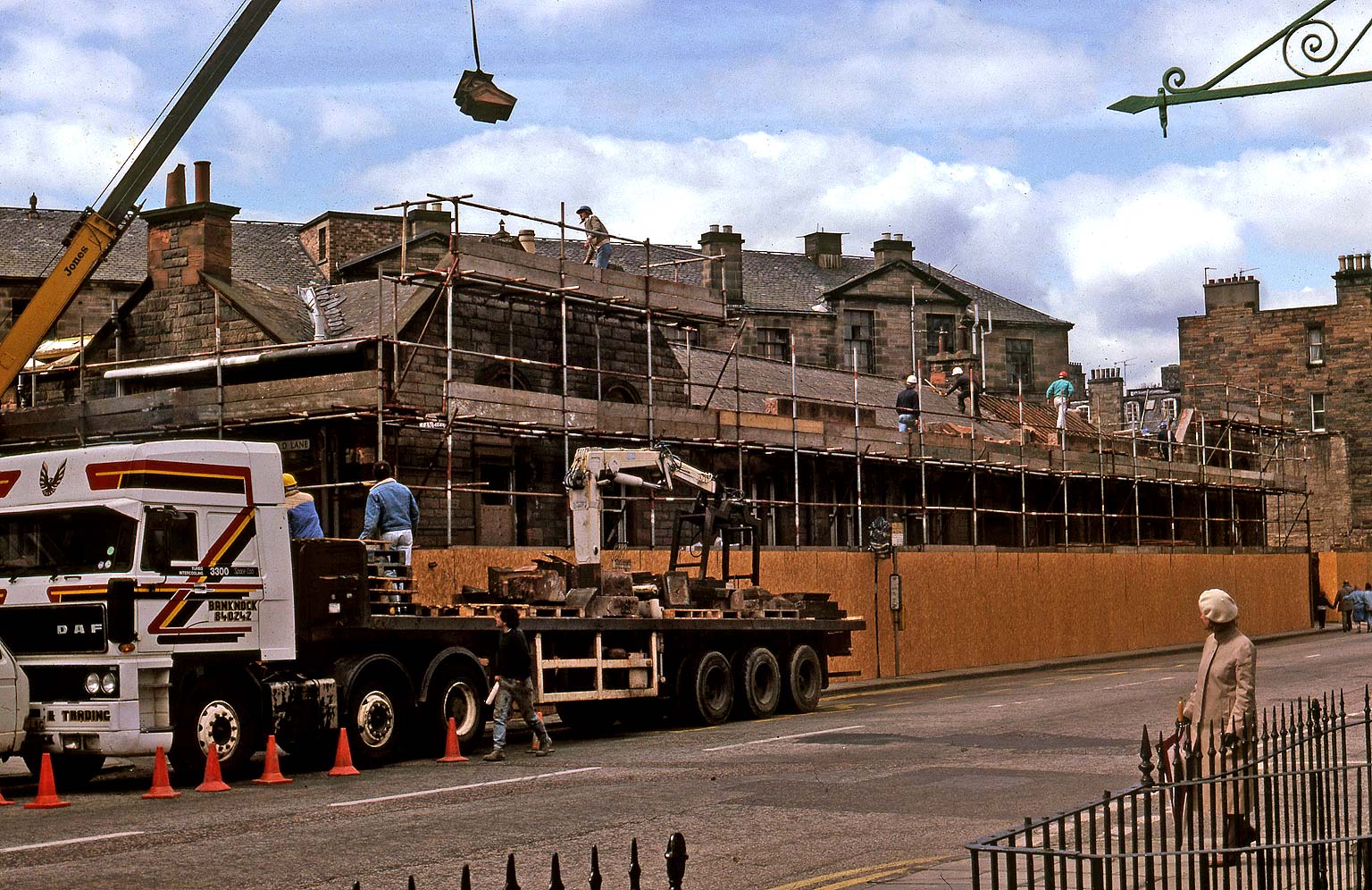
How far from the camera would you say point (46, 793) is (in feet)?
47.6

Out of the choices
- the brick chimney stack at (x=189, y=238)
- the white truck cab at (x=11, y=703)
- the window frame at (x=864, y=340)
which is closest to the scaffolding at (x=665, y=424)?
the brick chimney stack at (x=189, y=238)

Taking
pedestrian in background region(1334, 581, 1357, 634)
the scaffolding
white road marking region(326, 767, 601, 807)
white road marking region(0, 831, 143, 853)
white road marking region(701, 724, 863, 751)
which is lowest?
pedestrian in background region(1334, 581, 1357, 634)

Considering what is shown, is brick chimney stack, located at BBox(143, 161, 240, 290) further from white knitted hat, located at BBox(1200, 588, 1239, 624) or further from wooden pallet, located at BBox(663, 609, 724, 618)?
white knitted hat, located at BBox(1200, 588, 1239, 624)

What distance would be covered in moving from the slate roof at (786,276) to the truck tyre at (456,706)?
3917cm

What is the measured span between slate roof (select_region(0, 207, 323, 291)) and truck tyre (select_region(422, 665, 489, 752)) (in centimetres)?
2525

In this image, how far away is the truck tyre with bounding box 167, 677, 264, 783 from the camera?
15773 mm

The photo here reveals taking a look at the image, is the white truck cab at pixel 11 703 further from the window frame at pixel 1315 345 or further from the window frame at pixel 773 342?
the window frame at pixel 1315 345

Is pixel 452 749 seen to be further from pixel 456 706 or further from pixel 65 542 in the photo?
pixel 65 542

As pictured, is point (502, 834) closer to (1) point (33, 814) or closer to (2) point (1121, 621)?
(1) point (33, 814)

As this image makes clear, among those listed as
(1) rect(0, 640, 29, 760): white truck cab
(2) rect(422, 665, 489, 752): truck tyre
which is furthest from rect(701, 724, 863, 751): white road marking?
(1) rect(0, 640, 29, 760): white truck cab

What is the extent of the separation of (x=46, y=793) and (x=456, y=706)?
4.95 meters

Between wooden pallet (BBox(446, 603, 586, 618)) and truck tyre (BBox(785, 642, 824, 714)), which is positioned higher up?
wooden pallet (BBox(446, 603, 586, 618))

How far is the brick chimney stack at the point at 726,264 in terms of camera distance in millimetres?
58812

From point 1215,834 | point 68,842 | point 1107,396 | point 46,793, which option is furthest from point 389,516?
point 1107,396
